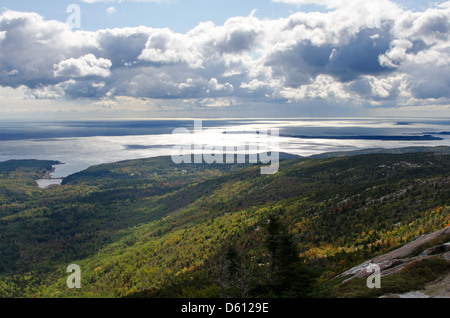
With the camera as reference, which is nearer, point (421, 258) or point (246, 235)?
point (421, 258)

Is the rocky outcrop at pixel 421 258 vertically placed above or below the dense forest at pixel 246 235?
above

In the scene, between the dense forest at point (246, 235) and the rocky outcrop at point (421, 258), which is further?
the dense forest at point (246, 235)

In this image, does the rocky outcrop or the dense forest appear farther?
the dense forest

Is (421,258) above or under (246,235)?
above

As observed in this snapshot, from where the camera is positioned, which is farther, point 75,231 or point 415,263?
point 75,231
